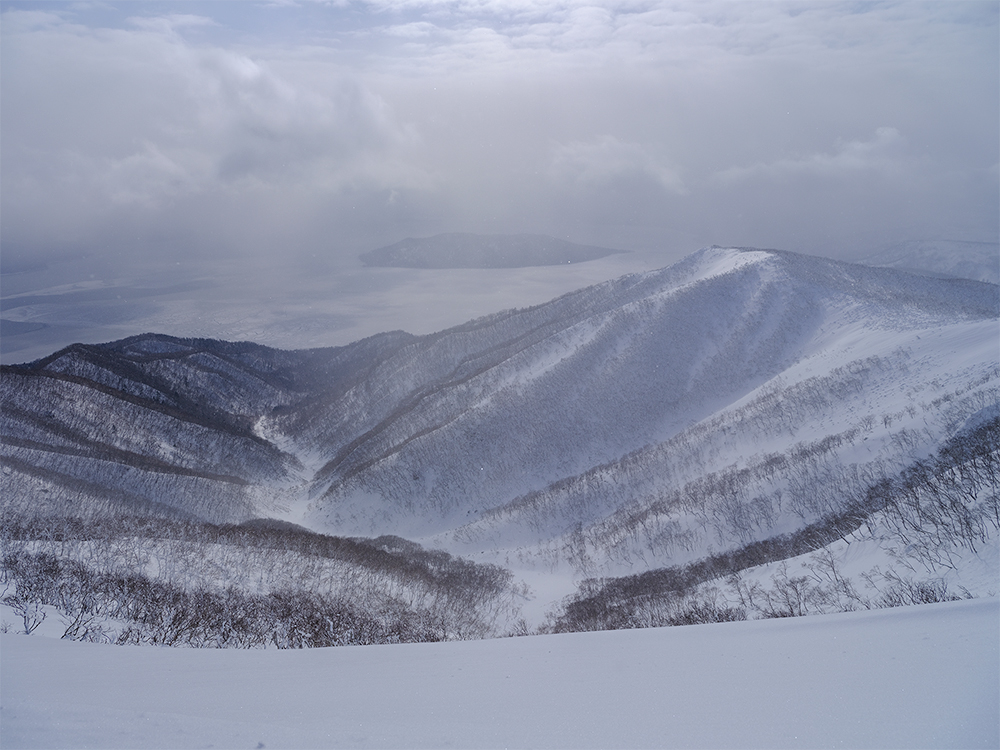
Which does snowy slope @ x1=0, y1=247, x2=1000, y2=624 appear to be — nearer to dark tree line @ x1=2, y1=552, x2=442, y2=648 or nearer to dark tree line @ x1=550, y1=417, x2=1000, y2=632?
dark tree line @ x1=550, y1=417, x2=1000, y2=632

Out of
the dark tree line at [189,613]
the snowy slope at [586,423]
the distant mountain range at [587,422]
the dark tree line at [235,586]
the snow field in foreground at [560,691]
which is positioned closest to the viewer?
the snow field in foreground at [560,691]

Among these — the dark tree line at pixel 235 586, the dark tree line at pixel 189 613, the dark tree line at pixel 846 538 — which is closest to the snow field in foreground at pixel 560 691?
the dark tree line at pixel 189 613

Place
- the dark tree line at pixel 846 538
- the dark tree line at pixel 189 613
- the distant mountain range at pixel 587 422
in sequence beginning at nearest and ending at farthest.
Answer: the dark tree line at pixel 189 613 < the dark tree line at pixel 846 538 < the distant mountain range at pixel 587 422

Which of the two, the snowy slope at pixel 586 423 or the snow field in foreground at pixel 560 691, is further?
the snowy slope at pixel 586 423

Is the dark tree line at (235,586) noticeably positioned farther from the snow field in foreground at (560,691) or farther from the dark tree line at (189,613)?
the snow field in foreground at (560,691)

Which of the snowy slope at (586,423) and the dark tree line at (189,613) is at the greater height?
the snowy slope at (586,423)

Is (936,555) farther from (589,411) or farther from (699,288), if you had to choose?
(699,288)
